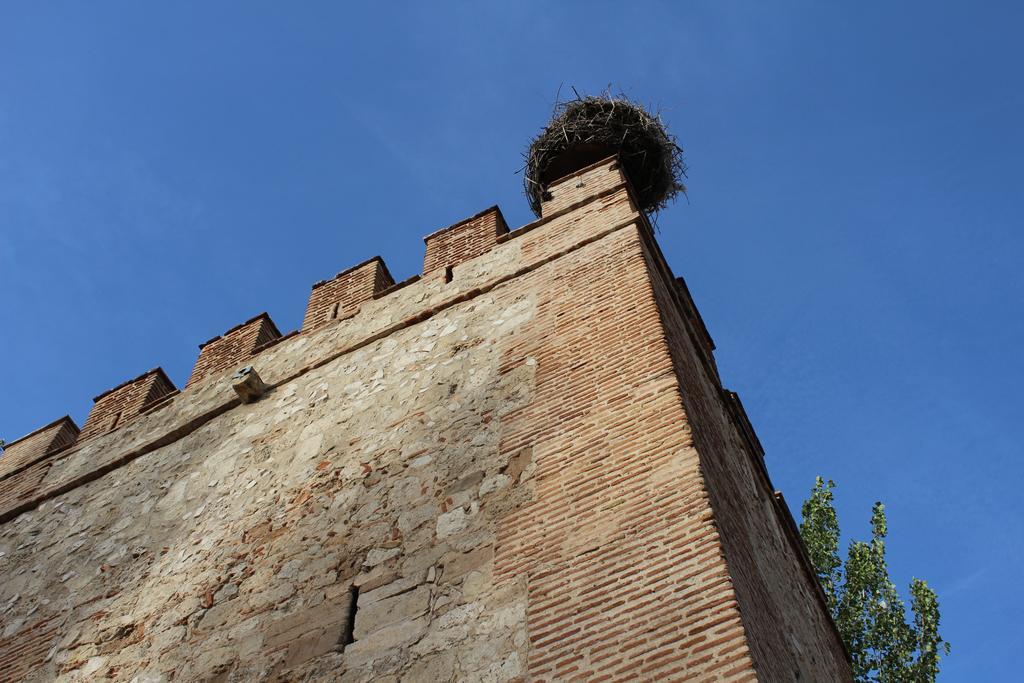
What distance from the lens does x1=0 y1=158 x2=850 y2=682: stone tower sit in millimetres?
3764

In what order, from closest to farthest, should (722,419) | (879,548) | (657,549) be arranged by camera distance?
(657,549) → (722,419) → (879,548)

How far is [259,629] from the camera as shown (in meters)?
4.49

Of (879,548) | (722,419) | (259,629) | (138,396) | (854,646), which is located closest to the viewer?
(259,629)

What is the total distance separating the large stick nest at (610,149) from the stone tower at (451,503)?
1815 mm

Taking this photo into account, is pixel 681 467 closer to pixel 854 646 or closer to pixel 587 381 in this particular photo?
pixel 587 381

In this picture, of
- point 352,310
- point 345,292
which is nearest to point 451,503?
point 352,310

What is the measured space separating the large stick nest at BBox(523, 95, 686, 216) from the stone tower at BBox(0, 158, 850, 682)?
71.5 inches

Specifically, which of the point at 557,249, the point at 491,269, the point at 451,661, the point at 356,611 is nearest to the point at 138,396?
the point at 491,269

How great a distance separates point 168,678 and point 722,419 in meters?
3.52

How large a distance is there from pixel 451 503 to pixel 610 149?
5562 millimetres

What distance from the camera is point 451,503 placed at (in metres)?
4.63

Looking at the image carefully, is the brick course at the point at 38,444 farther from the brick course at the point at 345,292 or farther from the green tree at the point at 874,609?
the green tree at the point at 874,609

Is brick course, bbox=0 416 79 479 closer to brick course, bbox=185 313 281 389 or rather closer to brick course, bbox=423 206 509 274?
brick course, bbox=185 313 281 389

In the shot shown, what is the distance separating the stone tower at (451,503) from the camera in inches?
148
